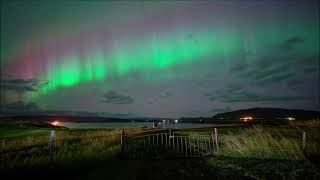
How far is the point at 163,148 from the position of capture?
19641 mm

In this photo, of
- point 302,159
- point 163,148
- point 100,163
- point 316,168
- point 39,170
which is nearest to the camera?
point 39,170

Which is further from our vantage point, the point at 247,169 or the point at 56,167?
the point at 247,169

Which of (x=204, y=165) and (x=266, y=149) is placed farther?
(x=266, y=149)

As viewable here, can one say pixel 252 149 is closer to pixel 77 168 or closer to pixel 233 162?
pixel 233 162

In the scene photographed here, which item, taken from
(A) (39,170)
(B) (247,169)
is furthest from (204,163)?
(A) (39,170)

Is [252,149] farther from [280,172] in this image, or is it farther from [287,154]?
[280,172]

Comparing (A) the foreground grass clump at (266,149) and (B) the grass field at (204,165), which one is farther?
(A) the foreground grass clump at (266,149)

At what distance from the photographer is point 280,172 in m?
10.8

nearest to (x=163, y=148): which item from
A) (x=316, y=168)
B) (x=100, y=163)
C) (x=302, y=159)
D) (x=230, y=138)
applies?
(x=230, y=138)

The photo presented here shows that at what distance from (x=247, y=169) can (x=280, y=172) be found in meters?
1.35

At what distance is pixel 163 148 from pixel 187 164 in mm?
6365

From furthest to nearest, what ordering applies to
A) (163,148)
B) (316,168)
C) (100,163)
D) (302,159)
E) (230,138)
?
(163,148), (230,138), (302,159), (100,163), (316,168)

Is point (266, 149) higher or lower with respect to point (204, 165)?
higher

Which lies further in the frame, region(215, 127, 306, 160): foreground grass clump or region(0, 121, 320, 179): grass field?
region(215, 127, 306, 160): foreground grass clump
